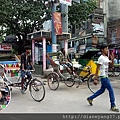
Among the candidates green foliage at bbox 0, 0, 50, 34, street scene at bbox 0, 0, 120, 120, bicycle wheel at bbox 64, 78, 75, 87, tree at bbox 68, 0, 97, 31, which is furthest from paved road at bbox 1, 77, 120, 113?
tree at bbox 68, 0, 97, 31

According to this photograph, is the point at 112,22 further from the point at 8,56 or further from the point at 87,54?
the point at 8,56

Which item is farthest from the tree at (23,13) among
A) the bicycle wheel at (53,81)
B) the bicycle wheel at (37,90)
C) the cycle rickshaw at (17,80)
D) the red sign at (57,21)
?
the bicycle wheel at (37,90)

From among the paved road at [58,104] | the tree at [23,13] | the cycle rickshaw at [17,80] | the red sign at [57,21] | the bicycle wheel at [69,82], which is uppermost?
the tree at [23,13]

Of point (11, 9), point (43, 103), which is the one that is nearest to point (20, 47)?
point (11, 9)

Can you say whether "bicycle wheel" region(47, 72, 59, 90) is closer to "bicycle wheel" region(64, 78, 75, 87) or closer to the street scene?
the street scene

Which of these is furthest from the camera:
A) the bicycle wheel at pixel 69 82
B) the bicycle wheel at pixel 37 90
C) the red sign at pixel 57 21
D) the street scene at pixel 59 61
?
the red sign at pixel 57 21

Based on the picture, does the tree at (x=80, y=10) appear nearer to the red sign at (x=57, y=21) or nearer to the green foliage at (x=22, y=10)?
the green foliage at (x=22, y=10)

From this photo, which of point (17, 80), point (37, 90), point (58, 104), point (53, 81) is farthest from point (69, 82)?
point (58, 104)

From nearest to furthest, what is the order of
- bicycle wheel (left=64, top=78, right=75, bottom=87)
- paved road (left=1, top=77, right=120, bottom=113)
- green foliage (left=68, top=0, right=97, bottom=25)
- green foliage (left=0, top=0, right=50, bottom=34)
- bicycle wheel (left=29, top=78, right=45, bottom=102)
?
paved road (left=1, top=77, right=120, bottom=113) → bicycle wheel (left=29, top=78, right=45, bottom=102) → bicycle wheel (left=64, top=78, right=75, bottom=87) → green foliage (left=0, top=0, right=50, bottom=34) → green foliage (left=68, top=0, right=97, bottom=25)

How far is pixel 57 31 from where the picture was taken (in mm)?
12789

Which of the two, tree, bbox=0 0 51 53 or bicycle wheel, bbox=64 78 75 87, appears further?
tree, bbox=0 0 51 53

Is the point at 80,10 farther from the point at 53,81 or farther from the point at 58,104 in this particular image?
the point at 58,104

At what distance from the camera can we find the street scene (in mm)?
5809

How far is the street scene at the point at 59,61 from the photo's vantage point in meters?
5.81
